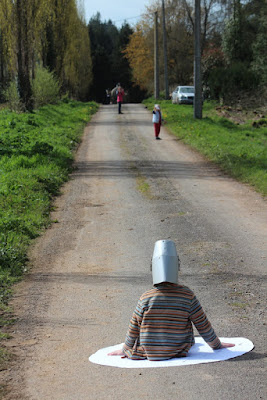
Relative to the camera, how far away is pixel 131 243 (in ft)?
32.7

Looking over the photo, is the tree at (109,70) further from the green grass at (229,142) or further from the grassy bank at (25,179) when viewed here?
the grassy bank at (25,179)

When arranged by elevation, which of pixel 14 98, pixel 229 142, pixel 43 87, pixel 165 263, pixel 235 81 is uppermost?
pixel 235 81

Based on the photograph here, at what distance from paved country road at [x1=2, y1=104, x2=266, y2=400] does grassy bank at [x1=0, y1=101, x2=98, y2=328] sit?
0.29 m

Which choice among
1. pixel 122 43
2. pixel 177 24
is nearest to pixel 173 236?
pixel 177 24

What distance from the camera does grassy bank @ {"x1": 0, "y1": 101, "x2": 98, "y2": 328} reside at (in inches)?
351

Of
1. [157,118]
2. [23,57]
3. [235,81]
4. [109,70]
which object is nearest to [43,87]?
[23,57]

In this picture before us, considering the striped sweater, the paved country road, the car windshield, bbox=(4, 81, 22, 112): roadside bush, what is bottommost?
the paved country road

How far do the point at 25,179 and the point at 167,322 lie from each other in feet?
33.1

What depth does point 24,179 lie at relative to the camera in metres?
14.6

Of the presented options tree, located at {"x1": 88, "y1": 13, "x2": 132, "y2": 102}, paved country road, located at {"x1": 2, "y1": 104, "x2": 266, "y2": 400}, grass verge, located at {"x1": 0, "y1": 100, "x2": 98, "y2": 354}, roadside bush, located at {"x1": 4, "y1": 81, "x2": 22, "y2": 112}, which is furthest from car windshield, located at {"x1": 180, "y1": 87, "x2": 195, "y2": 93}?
tree, located at {"x1": 88, "y1": 13, "x2": 132, "y2": 102}

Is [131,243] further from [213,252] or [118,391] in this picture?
[118,391]

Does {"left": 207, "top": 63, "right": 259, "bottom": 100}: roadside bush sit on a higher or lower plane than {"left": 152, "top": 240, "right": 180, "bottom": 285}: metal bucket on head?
higher

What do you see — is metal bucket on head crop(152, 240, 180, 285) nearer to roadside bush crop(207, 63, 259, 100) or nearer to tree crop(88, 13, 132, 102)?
roadside bush crop(207, 63, 259, 100)

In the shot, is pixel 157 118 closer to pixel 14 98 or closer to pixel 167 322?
pixel 14 98
